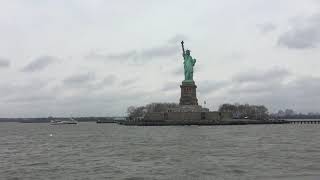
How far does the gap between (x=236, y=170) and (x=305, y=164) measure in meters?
4.04

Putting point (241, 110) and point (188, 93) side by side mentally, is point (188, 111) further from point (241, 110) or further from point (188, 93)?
point (241, 110)

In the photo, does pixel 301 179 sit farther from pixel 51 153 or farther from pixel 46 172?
pixel 51 153

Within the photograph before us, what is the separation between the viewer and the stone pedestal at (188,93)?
96.4m

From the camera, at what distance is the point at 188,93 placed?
96.9m

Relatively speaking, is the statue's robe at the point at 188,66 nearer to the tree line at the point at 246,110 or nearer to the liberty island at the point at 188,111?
the liberty island at the point at 188,111

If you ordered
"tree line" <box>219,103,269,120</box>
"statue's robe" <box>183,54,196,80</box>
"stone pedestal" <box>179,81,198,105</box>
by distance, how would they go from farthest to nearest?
"tree line" <box>219,103,269,120</box> < "statue's robe" <box>183,54,196,80</box> < "stone pedestal" <box>179,81,198,105</box>

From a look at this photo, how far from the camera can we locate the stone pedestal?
3794 inches

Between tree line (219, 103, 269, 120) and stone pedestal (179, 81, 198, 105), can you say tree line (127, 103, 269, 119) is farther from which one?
stone pedestal (179, 81, 198, 105)

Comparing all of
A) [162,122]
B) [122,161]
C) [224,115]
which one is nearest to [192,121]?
[162,122]

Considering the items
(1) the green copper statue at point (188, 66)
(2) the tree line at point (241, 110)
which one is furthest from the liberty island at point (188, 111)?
(2) the tree line at point (241, 110)

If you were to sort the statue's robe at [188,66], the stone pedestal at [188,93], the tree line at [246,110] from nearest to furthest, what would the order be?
the stone pedestal at [188,93] → the statue's robe at [188,66] → the tree line at [246,110]

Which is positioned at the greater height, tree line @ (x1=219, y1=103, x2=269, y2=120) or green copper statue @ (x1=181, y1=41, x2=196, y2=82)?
green copper statue @ (x1=181, y1=41, x2=196, y2=82)

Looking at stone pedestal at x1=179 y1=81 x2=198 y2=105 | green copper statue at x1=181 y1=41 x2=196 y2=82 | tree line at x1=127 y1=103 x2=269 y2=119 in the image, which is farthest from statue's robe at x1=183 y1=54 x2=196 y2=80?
tree line at x1=127 y1=103 x2=269 y2=119

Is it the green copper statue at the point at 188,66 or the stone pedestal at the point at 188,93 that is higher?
the green copper statue at the point at 188,66
